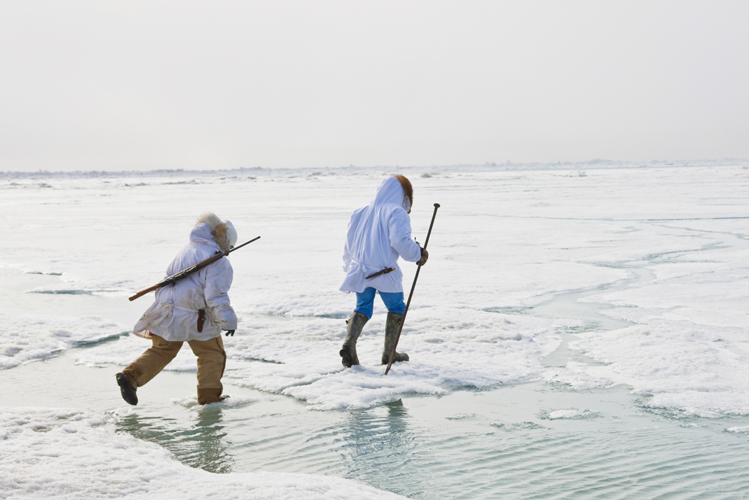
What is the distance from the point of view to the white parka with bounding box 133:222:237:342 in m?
4.51

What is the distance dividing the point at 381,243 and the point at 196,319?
1.61 metres

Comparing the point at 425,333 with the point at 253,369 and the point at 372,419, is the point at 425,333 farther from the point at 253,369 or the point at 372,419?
the point at 372,419

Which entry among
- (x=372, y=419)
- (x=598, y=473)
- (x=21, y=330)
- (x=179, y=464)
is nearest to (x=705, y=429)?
(x=598, y=473)

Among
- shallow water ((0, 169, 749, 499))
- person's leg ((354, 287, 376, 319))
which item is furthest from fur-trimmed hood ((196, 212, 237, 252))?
person's leg ((354, 287, 376, 319))

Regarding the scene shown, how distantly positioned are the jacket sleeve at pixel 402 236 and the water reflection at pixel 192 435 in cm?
184

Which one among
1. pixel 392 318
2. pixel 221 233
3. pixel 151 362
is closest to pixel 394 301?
pixel 392 318

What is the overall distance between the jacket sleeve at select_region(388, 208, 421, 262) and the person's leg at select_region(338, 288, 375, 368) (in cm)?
47

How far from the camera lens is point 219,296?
14.8ft

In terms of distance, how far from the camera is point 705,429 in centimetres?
413

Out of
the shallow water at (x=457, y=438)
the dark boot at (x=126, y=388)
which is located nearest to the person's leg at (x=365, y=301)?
the shallow water at (x=457, y=438)

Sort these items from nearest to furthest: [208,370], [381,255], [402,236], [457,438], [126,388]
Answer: [457,438] < [126,388] < [208,370] < [402,236] < [381,255]

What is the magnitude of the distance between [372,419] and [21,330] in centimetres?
419

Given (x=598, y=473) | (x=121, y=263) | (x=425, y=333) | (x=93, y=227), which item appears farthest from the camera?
(x=93, y=227)

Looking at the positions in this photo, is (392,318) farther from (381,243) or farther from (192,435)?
(192,435)
